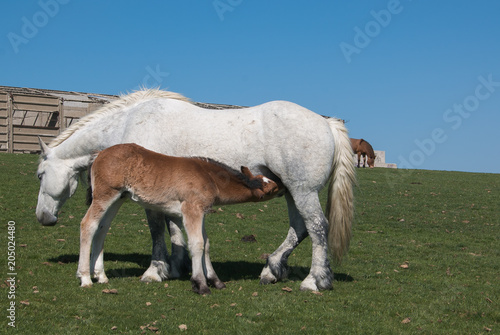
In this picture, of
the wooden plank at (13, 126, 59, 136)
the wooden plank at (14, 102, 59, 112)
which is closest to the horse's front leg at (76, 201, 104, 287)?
the wooden plank at (13, 126, 59, 136)

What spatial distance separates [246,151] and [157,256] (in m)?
2.29

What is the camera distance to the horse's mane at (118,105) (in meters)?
9.56

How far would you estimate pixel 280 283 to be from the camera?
8.56 meters

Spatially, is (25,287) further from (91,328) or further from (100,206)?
(91,328)

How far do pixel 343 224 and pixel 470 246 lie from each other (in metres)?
5.98

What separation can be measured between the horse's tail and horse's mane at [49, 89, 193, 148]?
2.97 meters

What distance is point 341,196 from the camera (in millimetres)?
8711

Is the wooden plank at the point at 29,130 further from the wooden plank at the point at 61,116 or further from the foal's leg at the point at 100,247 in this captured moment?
the foal's leg at the point at 100,247

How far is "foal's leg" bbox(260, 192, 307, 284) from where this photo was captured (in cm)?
859

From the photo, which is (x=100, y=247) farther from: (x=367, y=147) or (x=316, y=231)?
(x=367, y=147)

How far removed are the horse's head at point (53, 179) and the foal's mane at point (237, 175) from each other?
8.72 feet

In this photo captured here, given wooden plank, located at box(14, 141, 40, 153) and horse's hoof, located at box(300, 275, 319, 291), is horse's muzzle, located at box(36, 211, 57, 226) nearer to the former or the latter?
horse's hoof, located at box(300, 275, 319, 291)

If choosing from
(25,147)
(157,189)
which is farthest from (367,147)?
(157,189)

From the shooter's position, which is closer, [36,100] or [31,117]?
[36,100]
